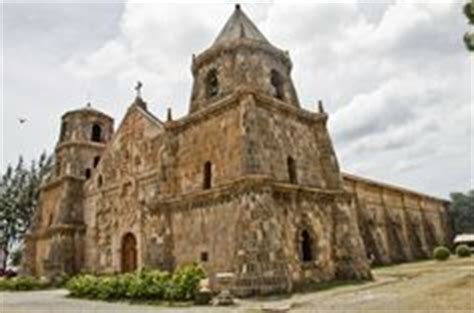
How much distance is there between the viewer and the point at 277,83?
22.1m

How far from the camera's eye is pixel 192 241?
19859 mm

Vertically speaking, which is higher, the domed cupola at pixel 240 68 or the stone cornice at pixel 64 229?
the domed cupola at pixel 240 68

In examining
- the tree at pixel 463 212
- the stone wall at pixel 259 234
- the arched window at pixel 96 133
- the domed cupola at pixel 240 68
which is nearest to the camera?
the stone wall at pixel 259 234

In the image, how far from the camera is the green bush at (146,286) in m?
15.4

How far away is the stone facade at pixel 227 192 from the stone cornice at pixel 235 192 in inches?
2.1

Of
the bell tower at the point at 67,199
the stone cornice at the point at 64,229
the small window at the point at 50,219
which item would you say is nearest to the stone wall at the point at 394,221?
the stone cornice at the point at 64,229

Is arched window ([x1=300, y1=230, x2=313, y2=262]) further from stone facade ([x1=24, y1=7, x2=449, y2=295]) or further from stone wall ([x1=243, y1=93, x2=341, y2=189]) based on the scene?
stone wall ([x1=243, y1=93, x2=341, y2=189])

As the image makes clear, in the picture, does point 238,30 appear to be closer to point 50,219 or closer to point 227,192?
point 227,192

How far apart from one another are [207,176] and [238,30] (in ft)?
24.2

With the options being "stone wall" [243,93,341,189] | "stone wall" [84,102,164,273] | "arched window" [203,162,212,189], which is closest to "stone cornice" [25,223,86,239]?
"stone wall" [84,102,164,273]

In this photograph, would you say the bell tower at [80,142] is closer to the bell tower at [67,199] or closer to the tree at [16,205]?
the bell tower at [67,199]

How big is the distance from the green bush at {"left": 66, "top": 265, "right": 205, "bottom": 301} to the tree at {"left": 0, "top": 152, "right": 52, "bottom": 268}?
2670 cm

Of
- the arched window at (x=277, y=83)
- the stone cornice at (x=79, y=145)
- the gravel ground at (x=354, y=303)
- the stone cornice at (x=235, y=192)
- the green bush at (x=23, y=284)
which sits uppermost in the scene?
the stone cornice at (x=79, y=145)

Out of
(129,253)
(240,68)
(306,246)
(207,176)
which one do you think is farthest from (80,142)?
(306,246)
